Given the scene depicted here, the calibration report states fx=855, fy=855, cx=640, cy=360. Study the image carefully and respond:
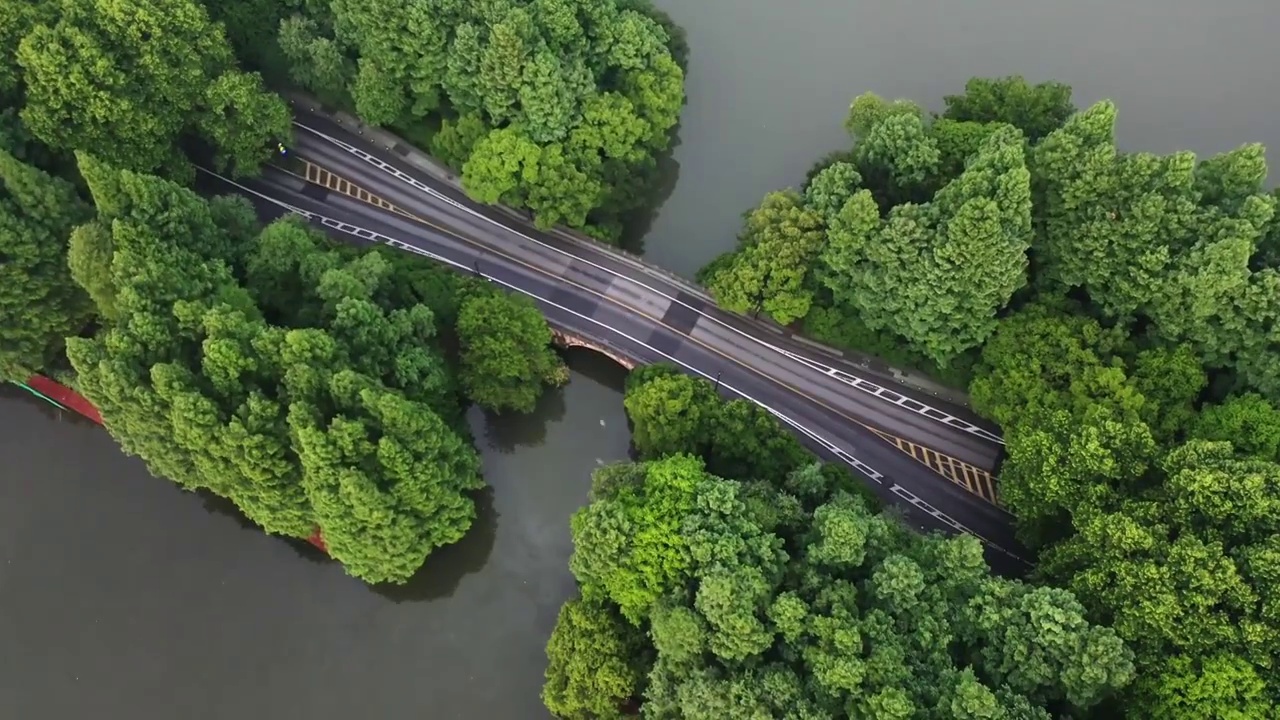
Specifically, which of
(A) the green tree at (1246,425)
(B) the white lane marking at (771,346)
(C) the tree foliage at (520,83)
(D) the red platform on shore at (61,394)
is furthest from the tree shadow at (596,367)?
(A) the green tree at (1246,425)

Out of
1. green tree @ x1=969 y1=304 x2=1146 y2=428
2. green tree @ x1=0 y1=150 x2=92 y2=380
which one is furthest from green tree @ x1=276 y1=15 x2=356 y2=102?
green tree @ x1=969 y1=304 x2=1146 y2=428

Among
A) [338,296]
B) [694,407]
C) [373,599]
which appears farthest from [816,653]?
[338,296]

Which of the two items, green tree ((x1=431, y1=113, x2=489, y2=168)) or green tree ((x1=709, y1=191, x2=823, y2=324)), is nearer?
green tree ((x1=709, y1=191, x2=823, y2=324))

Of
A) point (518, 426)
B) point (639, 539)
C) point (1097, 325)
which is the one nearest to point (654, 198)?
point (518, 426)

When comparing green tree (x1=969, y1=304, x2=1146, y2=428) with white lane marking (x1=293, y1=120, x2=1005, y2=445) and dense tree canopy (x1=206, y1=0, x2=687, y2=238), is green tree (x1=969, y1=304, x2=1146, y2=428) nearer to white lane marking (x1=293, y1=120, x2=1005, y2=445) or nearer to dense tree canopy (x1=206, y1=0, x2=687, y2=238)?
white lane marking (x1=293, y1=120, x2=1005, y2=445)

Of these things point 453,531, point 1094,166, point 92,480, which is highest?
point 1094,166

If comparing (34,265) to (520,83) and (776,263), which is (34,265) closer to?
(520,83)

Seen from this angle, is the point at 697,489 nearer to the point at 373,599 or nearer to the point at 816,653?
the point at 816,653
